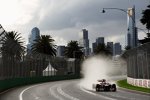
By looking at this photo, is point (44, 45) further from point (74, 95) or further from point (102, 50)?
point (74, 95)

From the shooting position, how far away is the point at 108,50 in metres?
186

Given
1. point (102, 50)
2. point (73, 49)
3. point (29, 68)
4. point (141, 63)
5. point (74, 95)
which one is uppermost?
point (102, 50)

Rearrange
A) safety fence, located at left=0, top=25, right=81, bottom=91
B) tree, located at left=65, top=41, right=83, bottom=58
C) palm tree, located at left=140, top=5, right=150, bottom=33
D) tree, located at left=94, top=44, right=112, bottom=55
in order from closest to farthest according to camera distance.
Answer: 1. safety fence, located at left=0, top=25, right=81, bottom=91
2. palm tree, located at left=140, top=5, right=150, bottom=33
3. tree, located at left=65, top=41, right=83, bottom=58
4. tree, located at left=94, top=44, right=112, bottom=55

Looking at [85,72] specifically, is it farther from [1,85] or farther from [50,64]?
[1,85]

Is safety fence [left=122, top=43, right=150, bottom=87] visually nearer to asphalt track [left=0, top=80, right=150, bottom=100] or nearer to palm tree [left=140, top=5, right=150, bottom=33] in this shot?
asphalt track [left=0, top=80, right=150, bottom=100]

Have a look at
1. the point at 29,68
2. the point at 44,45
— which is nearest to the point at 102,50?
the point at 44,45

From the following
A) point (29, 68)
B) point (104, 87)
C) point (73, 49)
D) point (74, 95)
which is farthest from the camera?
point (73, 49)

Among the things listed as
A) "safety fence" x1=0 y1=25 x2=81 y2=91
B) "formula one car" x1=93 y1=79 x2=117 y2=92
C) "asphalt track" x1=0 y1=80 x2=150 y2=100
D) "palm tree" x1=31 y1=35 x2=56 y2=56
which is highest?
"palm tree" x1=31 y1=35 x2=56 y2=56

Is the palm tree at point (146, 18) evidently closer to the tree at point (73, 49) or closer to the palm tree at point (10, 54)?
the palm tree at point (10, 54)

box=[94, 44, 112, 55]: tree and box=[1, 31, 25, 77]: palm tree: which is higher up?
box=[94, 44, 112, 55]: tree

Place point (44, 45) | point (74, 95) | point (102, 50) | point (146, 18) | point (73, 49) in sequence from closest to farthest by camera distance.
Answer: point (74, 95) → point (146, 18) → point (44, 45) → point (73, 49) → point (102, 50)

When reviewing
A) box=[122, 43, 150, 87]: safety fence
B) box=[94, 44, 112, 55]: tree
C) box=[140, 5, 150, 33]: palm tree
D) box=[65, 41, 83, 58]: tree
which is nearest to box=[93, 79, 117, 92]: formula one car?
box=[122, 43, 150, 87]: safety fence

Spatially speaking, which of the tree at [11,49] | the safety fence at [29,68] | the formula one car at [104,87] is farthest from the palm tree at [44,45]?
the formula one car at [104,87]

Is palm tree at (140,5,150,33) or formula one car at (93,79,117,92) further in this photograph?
palm tree at (140,5,150,33)
